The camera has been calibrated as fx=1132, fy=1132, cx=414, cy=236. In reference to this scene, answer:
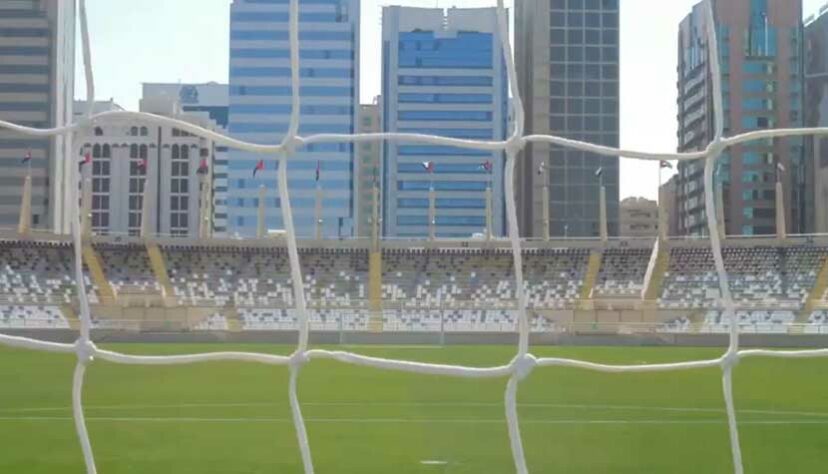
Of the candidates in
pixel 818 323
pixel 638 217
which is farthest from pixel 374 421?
pixel 638 217

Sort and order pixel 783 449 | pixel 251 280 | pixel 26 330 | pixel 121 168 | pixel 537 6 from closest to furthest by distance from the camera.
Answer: pixel 783 449, pixel 26 330, pixel 251 280, pixel 537 6, pixel 121 168

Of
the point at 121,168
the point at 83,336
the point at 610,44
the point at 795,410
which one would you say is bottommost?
the point at 795,410

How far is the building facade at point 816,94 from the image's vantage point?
42469mm

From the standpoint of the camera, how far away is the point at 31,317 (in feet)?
69.9

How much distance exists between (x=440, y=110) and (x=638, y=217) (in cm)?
1699

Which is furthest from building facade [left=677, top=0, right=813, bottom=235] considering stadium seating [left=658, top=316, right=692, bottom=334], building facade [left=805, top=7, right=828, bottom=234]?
stadium seating [left=658, top=316, right=692, bottom=334]

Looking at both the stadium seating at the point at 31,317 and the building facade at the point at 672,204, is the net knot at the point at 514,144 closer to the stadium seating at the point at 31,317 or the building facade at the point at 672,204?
the stadium seating at the point at 31,317

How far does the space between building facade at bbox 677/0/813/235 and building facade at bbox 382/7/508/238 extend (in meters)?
13.8

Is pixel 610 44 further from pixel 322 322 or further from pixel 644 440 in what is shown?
pixel 644 440

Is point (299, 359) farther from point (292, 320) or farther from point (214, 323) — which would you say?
point (214, 323)

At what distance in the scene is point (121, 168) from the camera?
58.8 metres

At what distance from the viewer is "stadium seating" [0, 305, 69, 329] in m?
20.2

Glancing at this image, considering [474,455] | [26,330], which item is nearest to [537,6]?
[26,330]

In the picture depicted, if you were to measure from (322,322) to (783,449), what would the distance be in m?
16.2
